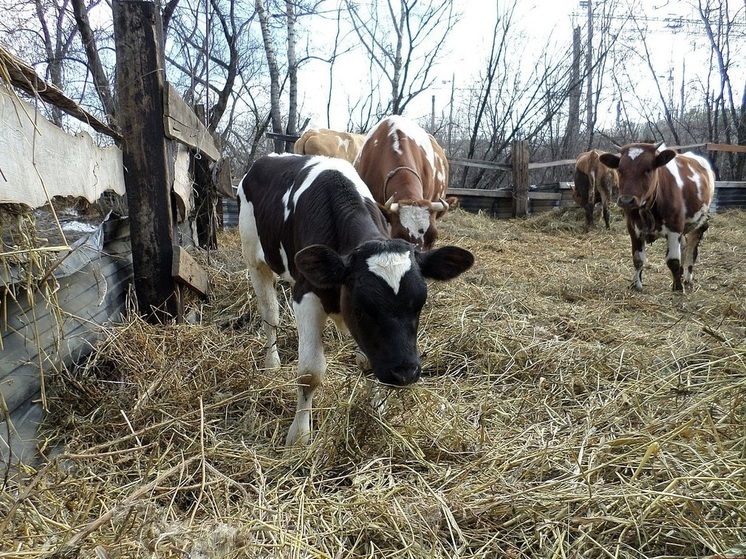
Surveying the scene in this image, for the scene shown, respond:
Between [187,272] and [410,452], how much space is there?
243cm

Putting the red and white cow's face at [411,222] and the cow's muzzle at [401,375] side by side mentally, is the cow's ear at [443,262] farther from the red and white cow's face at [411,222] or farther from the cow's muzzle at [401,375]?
the red and white cow's face at [411,222]

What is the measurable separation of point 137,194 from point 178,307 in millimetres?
901

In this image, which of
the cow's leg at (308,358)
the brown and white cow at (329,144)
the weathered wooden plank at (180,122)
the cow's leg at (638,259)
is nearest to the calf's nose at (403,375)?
the cow's leg at (308,358)

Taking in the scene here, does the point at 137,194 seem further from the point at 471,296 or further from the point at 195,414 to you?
the point at 471,296

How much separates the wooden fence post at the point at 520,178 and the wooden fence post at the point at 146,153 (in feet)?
37.3

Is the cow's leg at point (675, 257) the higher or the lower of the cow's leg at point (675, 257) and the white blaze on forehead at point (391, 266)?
the lower

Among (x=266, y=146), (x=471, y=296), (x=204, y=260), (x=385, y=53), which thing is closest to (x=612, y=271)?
(x=471, y=296)

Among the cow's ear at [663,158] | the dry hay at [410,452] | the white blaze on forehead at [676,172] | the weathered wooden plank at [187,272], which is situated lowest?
the dry hay at [410,452]

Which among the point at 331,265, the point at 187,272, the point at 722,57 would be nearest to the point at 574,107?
the point at 722,57

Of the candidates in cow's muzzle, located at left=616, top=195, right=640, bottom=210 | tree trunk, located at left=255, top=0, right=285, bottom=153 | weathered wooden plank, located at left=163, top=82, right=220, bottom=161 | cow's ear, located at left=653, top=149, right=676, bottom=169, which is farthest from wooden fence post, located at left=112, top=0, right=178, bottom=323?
tree trunk, located at left=255, top=0, right=285, bottom=153

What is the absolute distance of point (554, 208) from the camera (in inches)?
558

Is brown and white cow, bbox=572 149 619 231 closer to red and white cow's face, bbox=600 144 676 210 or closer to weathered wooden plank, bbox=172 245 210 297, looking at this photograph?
red and white cow's face, bbox=600 144 676 210

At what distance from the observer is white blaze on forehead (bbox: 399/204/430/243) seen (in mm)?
5121

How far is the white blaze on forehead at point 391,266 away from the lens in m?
2.55
